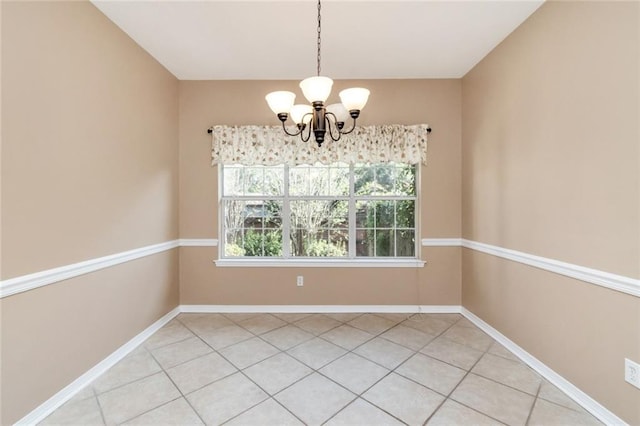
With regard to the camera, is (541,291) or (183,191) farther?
(183,191)

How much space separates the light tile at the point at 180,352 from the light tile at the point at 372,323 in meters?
1.44

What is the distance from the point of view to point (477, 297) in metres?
2.92

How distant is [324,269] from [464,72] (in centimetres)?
266

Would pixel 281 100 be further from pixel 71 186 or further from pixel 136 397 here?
pixel 136 397

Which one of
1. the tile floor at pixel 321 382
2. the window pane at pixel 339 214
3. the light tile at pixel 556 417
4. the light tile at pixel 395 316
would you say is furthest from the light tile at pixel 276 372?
the window pane at pixel 339 214

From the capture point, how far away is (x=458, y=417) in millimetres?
1630

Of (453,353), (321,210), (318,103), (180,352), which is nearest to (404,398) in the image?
(453,353)

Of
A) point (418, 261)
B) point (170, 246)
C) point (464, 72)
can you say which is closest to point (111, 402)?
point (170, 246)

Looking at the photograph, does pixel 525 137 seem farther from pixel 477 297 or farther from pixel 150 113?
pixel 150 113

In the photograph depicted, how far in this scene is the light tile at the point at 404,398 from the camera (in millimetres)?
1653

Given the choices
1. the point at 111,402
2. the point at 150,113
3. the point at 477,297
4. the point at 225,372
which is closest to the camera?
the point at 111,402

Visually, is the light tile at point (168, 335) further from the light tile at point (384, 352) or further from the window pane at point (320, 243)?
the light tile at point (384, 352)

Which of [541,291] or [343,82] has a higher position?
[343,82]

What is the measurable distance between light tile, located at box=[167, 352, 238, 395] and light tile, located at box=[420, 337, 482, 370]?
63.9 inches
